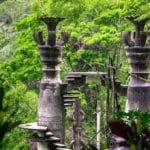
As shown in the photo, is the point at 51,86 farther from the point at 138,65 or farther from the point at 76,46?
the point at 76,46

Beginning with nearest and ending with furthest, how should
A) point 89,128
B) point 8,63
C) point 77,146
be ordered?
point 77,146
point 89,128
point 8,63

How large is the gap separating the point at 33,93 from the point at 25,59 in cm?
123

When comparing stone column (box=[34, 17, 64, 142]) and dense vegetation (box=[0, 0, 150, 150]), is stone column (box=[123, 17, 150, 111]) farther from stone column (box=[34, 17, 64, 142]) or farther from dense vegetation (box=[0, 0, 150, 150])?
dense vegetation (box=[0, 0, 150, 150])

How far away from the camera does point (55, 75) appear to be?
7.97 metres

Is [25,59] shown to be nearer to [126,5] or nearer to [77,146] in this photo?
[126,5]

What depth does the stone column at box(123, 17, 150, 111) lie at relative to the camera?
7082 millimetres

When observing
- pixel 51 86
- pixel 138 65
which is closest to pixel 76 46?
pixel 51 86

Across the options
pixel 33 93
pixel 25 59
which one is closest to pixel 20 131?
pixel 33 93

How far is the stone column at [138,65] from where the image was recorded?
7.08m

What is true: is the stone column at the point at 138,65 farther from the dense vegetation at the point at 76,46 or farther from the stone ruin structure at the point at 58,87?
the dense vegetation at the point at 76,46

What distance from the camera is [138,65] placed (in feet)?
23.3

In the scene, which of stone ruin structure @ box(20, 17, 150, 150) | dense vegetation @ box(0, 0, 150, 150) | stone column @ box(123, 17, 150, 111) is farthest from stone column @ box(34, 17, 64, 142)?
dense vegetation @ box(0, 0, 150, 150)

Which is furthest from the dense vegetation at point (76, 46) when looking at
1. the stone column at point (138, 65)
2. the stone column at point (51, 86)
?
the stone column at point (138, 65)

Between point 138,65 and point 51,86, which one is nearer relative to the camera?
point 138,65
